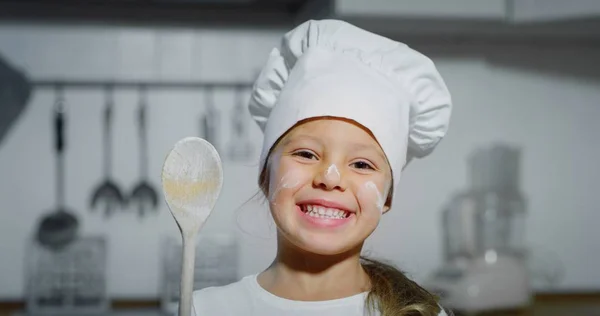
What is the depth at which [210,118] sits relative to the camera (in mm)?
1604

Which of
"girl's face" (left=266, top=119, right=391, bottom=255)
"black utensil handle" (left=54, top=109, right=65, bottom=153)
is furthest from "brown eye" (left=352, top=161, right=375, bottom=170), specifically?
"black utensil handle" (left=54, top=109, right=65, bottom=153)

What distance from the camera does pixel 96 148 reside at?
5.17 feet

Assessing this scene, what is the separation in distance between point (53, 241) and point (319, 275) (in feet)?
3.33

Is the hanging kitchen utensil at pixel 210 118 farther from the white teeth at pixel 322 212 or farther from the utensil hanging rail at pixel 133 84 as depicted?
the white teeth at pixel 322 212

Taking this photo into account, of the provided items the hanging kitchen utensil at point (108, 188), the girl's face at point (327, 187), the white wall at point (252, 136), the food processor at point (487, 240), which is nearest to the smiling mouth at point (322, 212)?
the girl's face at point (327, 187)

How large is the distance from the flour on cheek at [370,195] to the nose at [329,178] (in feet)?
0.05

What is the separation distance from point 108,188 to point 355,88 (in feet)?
3.41

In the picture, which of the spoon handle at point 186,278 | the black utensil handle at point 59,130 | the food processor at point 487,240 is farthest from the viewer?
the black utensil handle at point 59,130

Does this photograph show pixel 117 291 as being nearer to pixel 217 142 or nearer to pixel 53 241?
pixel 53 241

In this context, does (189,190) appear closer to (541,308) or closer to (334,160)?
(334,160)

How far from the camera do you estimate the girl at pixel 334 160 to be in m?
0.61

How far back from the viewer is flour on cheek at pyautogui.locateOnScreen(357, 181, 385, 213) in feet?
2.01

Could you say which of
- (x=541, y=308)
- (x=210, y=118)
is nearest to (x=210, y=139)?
(x=210, y=118)

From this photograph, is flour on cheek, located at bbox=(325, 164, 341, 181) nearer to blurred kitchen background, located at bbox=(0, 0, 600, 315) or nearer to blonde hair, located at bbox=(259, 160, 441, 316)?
blonde hair, located at bbox=(259, 160, 441, 316)
